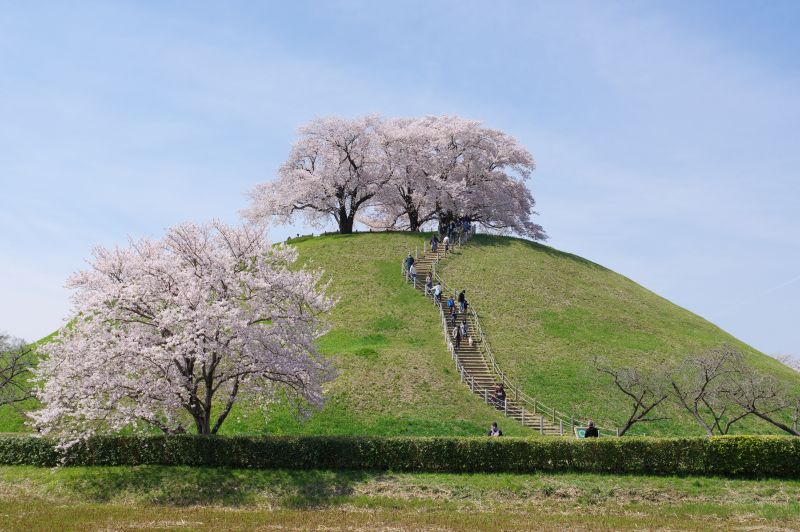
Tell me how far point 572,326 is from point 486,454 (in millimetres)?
29782

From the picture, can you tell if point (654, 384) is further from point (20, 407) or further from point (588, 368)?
point (20, 407)

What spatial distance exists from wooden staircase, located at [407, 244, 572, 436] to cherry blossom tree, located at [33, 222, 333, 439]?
46.0 ft

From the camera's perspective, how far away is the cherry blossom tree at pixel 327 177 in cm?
8131

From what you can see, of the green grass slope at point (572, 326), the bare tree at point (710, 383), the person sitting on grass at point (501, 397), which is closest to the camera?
the bare tree at point (710, 383)

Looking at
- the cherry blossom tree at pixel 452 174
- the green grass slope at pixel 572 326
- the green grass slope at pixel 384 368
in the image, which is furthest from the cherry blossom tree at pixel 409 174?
the green grass slope at pixel 384 368

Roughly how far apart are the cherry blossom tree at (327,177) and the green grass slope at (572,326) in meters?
14.6

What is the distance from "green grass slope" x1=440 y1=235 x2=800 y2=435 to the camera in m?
47.8

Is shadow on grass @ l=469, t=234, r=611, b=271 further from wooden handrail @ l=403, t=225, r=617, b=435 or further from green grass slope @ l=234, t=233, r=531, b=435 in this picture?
wooden handrail @ l=403, t=225, r=617, b=435

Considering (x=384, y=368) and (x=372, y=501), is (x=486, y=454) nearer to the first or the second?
(x=372, y=501)

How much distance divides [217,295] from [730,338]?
166 feet

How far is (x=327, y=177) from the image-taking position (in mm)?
81000

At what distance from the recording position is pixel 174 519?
82.3 ft

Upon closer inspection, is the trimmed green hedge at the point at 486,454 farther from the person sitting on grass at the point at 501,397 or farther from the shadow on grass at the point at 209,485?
the person sitting on grass at the point at 501,397

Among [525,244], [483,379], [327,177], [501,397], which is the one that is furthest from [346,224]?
[501,397]
